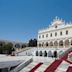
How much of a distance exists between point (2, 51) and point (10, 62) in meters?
39.1

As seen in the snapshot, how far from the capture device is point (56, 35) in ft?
176

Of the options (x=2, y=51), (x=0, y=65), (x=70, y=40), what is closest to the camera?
(x=0, y=65)

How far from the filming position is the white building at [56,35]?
160 ft

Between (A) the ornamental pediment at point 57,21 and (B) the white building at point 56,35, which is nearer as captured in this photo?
(B) the white building at point 56,35

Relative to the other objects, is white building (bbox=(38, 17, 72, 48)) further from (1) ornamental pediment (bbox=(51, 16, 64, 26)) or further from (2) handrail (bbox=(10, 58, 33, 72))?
(2) handrail (bbox=(10, 58, 33, 72))

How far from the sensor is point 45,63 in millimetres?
28547

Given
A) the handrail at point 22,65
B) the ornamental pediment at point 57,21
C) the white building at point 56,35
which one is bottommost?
the handrail at point 22,65

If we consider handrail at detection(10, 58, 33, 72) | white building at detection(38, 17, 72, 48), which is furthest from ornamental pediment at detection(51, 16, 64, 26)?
handrail at detection(10, 58, 33, 72)

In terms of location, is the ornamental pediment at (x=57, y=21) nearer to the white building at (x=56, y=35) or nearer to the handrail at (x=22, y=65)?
the white building at (x=56, y=35)

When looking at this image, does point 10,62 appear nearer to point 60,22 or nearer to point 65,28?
point 65,28

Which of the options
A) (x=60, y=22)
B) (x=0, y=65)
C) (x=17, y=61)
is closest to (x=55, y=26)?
(x=60, y=22)

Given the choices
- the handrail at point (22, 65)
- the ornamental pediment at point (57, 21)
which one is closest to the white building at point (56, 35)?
the ornamental pediment at point (57, 21)

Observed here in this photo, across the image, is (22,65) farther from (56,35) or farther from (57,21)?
(57,21)

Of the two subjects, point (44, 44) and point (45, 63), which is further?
point (44, 44)
